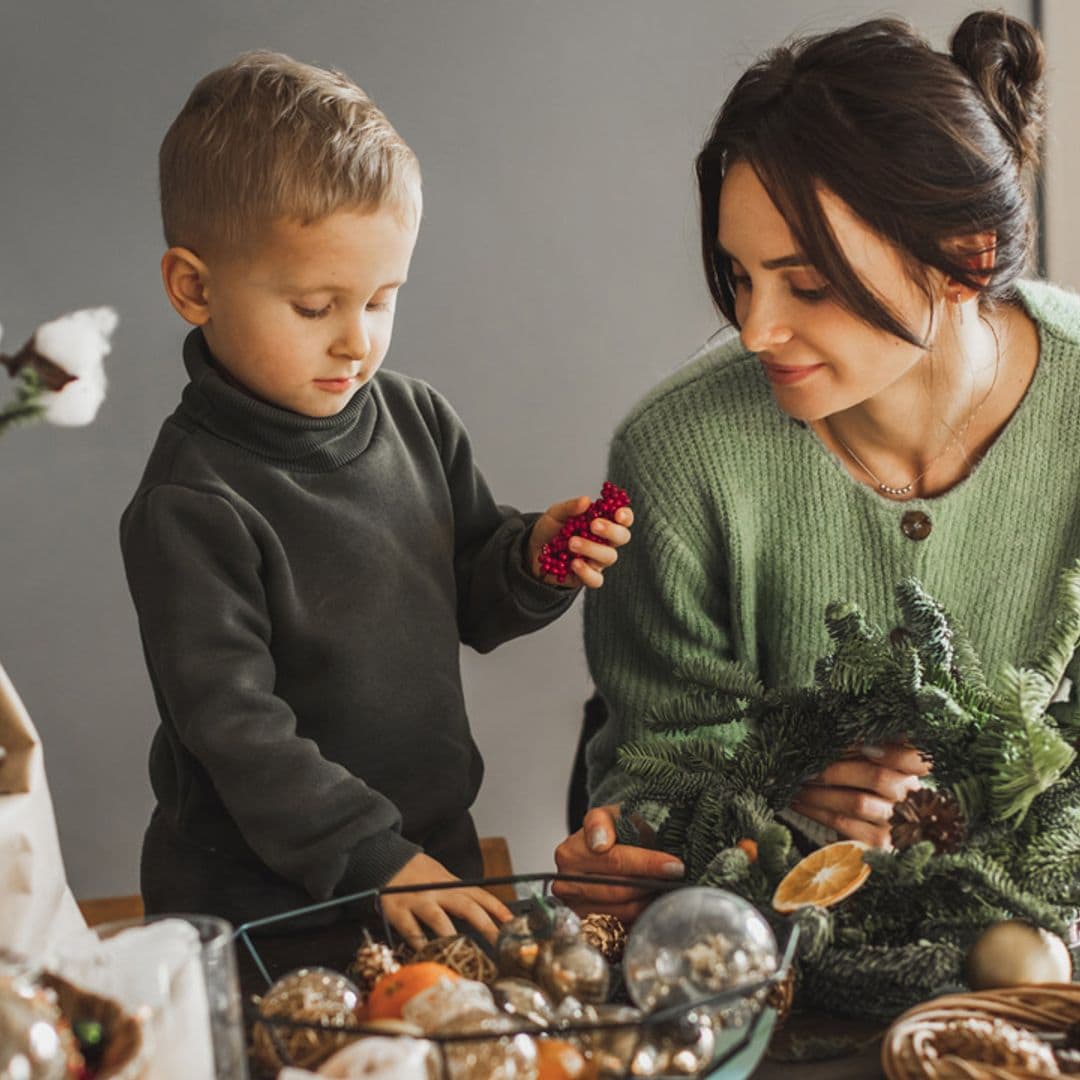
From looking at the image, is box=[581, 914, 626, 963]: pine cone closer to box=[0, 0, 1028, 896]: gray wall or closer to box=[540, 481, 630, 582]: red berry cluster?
box=[540, 481, 630, 582]: red berry cluster

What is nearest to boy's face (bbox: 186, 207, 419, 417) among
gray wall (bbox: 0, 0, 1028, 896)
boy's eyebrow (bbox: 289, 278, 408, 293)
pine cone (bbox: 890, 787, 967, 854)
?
boy's eyebrow (bbox: 289, 278, 408, 293)

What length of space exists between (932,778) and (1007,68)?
0.69m

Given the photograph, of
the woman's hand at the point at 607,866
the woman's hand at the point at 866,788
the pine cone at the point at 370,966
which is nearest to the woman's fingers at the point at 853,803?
the woman's hand at the point at 866,788

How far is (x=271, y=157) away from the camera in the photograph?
1097 millimetres

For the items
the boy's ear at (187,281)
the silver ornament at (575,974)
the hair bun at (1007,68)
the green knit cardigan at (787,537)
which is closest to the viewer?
the silver ornament at (575,974)

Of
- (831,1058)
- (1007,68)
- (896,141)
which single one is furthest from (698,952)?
(1007,68)

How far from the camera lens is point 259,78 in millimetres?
1139

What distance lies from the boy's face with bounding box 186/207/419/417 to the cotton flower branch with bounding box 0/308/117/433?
425 millimetres

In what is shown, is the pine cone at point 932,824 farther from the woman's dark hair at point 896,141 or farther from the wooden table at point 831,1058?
the woman's dark hair at point 896,141

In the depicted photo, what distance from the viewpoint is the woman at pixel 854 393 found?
1197mm

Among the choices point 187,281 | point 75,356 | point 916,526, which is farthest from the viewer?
point 916,526

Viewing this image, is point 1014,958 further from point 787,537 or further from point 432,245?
point 432,245

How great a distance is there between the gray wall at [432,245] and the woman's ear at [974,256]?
1005 mm

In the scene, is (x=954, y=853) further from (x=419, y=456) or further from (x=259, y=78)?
(x=259, y=78)
